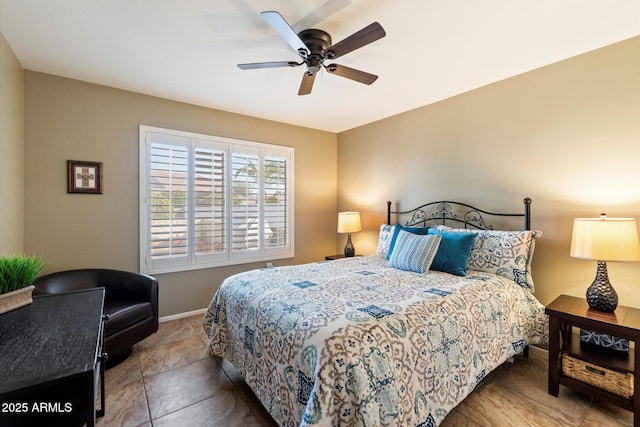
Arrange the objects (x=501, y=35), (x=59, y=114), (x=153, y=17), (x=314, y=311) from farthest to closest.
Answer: (x=59, y=114) → (x=501, y=35) → (x=153, y=17) → (x=314, y=311)

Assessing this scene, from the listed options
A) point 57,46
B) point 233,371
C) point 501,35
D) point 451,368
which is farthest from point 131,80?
point 451,368

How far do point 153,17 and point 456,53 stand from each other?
7.50ft

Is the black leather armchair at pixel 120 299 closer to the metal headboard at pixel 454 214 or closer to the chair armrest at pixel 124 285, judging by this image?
the chair armrest at pixel 124 285

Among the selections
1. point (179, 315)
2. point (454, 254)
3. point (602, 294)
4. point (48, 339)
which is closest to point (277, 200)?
point (179, 315)

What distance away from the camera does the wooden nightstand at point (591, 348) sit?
5.45ft

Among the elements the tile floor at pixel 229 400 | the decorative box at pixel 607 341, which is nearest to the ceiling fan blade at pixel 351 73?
the tile floor at pixel 229 400

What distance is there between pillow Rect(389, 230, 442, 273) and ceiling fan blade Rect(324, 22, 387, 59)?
1681mm

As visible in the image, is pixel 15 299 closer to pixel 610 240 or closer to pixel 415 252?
pixel 415 252

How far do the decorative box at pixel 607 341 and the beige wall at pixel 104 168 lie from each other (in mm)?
3537

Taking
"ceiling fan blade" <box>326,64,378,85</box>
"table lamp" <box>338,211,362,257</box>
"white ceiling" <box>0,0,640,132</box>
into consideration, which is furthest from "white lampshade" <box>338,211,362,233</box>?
"ceiling fan blade" <box>326,64,378,85</box>

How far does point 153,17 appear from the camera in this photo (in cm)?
188

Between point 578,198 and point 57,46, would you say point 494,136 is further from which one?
point 57,46

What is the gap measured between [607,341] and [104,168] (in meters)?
4.63

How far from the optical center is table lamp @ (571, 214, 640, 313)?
1.78 meters
